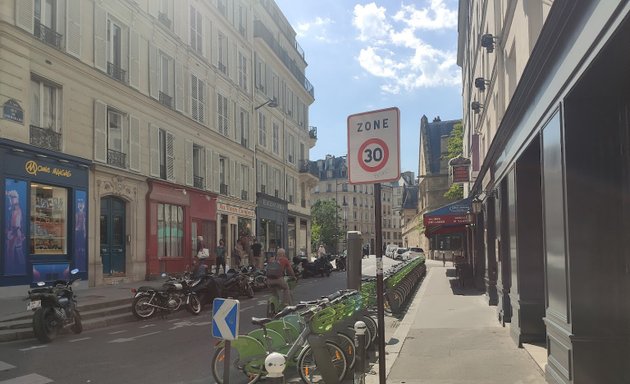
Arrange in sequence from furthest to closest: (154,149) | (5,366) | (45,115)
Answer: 1. (154,149)
2. (45,115)
3. (5,366)

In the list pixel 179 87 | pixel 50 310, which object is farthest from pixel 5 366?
pixel 179 87

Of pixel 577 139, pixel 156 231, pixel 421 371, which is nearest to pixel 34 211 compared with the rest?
pixel 156 231

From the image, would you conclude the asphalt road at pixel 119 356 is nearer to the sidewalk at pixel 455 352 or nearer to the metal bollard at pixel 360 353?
the metal bollard at pixel 360 353

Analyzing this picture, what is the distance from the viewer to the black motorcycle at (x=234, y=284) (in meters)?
15.6

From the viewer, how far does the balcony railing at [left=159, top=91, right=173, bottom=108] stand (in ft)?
76.5

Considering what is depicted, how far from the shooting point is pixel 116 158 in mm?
19828

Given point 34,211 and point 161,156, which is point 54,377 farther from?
point 161,156

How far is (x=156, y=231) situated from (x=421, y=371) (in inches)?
679

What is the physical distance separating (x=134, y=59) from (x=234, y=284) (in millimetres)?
10417

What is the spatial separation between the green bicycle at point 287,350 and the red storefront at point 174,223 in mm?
15701

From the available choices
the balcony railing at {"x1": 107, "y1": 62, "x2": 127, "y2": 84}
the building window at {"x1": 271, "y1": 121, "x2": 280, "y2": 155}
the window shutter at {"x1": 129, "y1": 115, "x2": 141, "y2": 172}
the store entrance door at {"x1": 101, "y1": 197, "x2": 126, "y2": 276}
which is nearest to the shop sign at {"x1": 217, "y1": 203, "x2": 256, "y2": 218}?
the building window at {"x1": 271, "y1": 121, "x2": 280, "y2": 155}

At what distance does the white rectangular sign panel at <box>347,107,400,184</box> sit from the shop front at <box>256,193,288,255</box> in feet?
99.2

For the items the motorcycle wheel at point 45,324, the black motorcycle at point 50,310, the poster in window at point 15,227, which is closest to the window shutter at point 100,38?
the poster in window at point 15,227

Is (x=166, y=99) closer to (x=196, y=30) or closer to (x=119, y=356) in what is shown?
(x=196, y=30)
